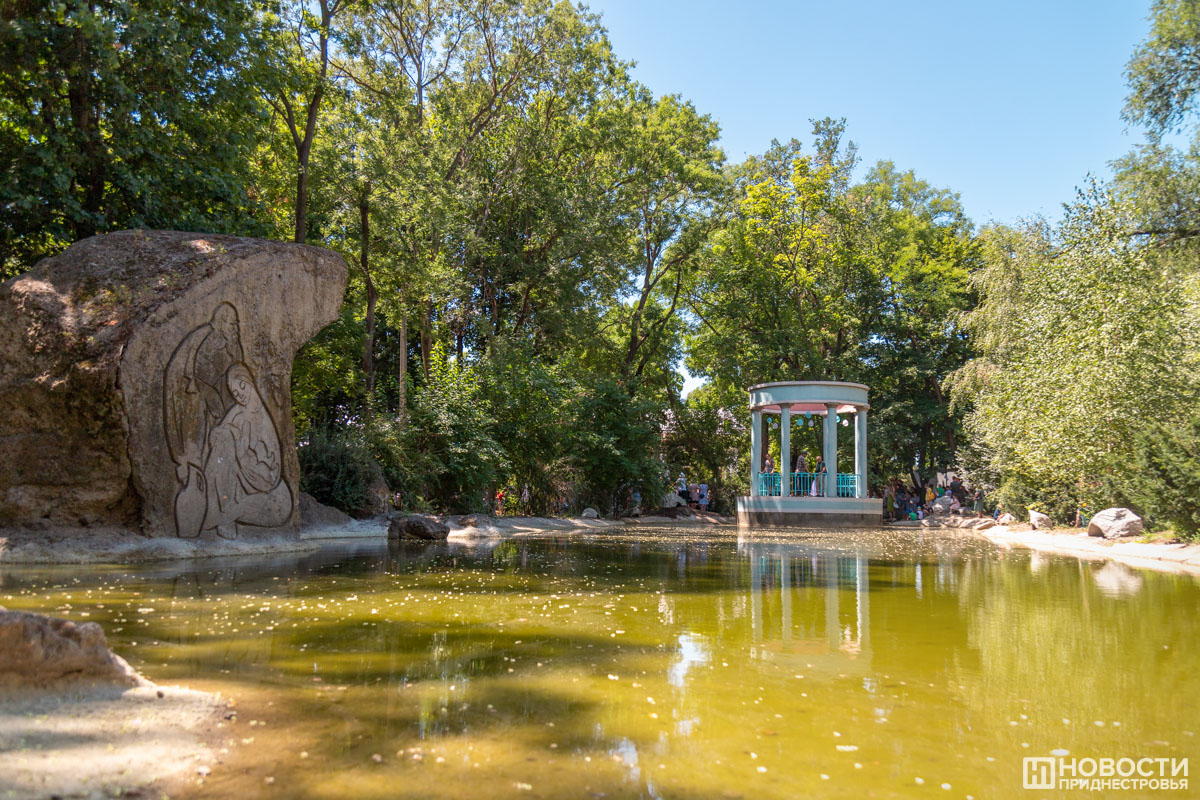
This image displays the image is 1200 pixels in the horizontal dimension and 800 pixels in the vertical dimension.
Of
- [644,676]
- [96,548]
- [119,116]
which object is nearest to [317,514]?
[96,548]

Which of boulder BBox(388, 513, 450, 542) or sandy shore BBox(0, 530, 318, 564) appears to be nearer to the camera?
sandy shore BBox(0, 530, 318, 564)

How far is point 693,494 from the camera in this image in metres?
34.0

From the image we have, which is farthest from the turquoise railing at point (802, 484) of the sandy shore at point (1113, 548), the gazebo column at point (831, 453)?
the sandy shore at point (1113, 548)

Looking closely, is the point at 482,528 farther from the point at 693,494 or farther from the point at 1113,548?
the point at 693,494

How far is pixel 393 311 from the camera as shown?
2066 centimetres

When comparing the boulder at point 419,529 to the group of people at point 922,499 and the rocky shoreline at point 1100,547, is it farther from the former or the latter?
the group of people at point 922,499

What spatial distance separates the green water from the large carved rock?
1.85 metres

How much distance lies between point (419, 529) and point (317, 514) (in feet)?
7.04

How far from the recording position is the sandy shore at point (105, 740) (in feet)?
8.41

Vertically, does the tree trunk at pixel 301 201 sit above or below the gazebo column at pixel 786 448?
above

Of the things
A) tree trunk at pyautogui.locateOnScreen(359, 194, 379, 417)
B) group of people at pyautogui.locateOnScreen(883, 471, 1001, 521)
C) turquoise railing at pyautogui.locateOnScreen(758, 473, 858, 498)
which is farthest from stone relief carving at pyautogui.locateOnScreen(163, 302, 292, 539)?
group of people at pyautogui.locateOnScreen(883, 471, 1001, 521)

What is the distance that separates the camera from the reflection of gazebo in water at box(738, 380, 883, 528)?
24.4m

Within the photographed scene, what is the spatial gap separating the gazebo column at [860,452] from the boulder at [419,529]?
1561 centimetres

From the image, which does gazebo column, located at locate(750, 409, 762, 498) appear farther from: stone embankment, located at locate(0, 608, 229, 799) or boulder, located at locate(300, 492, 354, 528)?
stone embankment, located at locate(0, 608, 229, 799)
